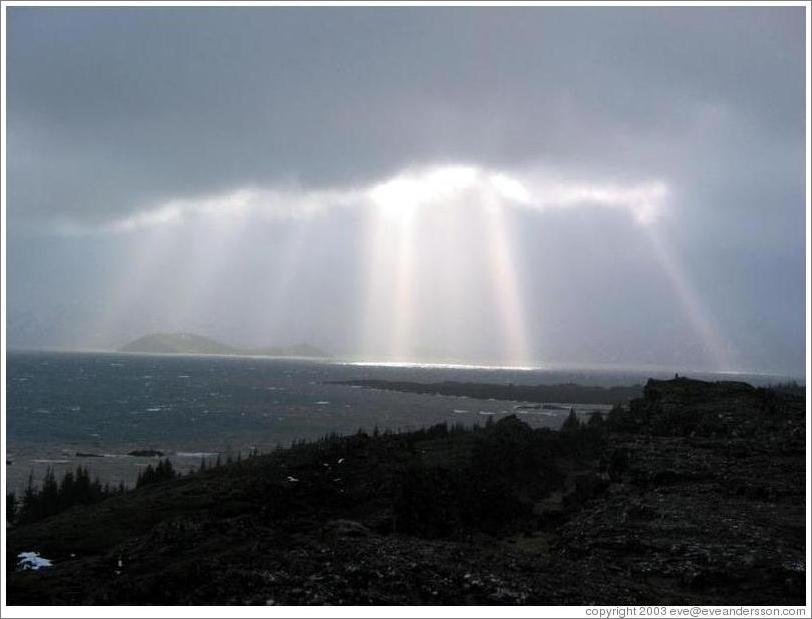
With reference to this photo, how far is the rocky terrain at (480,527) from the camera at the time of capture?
14758 millimetres

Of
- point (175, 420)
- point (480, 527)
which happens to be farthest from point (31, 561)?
point (175, 420)

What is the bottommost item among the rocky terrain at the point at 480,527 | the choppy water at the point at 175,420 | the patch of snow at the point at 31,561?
the choppy water at the point at 175,420

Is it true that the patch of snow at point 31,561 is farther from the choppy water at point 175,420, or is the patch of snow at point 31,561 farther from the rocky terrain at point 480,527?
the choppy water at point 175,420

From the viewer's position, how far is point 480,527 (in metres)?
25.5

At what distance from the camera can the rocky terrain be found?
14758 mm

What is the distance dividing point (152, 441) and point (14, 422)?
128 ft

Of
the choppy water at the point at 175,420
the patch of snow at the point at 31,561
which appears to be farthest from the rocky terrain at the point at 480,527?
the choppy water at the point at 175,420

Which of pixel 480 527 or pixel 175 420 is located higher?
pixel 480 527

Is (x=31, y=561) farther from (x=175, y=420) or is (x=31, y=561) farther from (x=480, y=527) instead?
(x=175, y=420)

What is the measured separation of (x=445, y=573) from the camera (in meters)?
15.4

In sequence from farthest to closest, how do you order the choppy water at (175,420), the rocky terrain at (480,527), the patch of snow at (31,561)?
the choppy water at (175,420), the patch of snow at (31,561), the rocky terrain at (480,527)

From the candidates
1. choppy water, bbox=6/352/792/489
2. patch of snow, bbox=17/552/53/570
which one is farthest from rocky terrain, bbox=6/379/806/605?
choppy water, bbox=6/352/792/489

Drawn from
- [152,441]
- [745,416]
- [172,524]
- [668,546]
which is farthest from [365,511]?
[152,441]

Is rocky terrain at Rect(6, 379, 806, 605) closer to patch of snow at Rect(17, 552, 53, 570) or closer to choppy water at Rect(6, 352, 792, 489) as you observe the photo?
patch of snow at Rect(17, 552, 53, 570)
